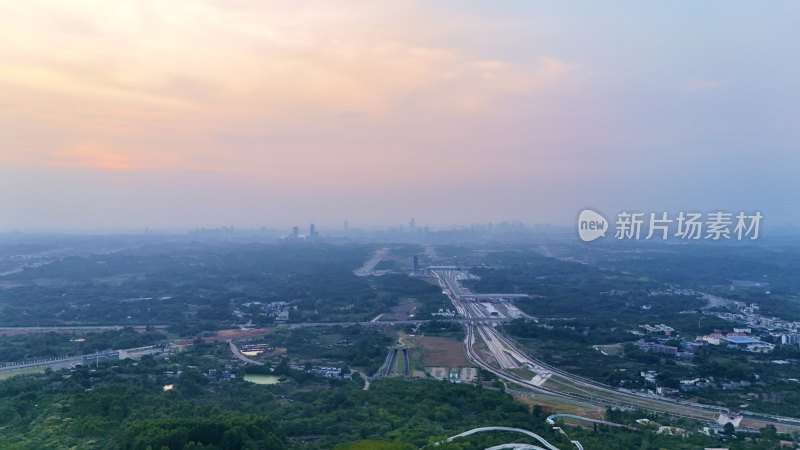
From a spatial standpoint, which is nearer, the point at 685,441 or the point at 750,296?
the point at 685,441

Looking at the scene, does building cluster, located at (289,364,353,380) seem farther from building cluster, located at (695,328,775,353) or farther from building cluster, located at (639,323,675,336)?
building cluster, located at (695,328,775,353)

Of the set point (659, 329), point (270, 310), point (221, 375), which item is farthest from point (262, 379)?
point (659, 329)

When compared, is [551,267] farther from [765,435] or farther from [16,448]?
[16,448]

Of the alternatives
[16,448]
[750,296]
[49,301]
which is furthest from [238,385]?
[750,296]

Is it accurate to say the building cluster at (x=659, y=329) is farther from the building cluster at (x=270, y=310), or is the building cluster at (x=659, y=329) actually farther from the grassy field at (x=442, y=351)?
the building cluster at (x=270, y=310)

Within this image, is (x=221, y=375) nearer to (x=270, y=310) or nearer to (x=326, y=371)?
(x=326, y=371)

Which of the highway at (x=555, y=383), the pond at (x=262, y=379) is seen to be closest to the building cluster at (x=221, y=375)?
the pond at (x=262, y=379)

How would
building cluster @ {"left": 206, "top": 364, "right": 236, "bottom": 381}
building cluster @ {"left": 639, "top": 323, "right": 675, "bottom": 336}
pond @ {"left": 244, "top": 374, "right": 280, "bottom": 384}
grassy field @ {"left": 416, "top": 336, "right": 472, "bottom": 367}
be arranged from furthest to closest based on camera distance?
1. building cluster @ {"left": 639, "top": 323, "right": 675, "bottom": 336}
2. grassy field @ {"left": 416, "top": 336, "right": 472, "bottom": 367}
3. pond @ {"left": 244, "top": 374, "right": 280, "bottom": 384}
4. building cluster @ {"left": 206, "top": 364, "right": 236, "bottom": 381}

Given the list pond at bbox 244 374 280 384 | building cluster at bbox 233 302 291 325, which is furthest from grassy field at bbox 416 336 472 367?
building cluster at bbox 233 302 291 325
